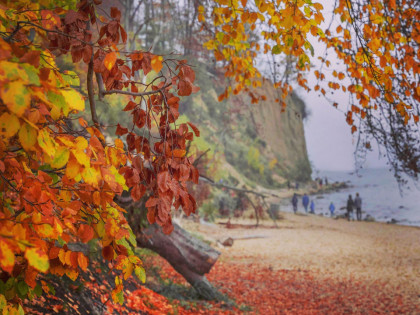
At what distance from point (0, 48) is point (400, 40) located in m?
5.12

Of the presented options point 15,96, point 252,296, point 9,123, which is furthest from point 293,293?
point 15,96

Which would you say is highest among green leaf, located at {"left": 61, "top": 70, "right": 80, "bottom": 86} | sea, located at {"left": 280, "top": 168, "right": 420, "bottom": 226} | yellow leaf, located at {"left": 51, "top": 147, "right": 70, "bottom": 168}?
green leaf, located at {"left": 61, "top": 70, "right": 80, "bottom": 86}

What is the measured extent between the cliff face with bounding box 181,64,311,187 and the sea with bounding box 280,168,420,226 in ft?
11.7

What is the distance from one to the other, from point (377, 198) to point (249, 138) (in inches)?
441

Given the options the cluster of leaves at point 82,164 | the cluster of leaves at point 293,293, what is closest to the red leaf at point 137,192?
the cluster of leaves at point 82,164

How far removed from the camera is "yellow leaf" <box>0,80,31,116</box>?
854 mm

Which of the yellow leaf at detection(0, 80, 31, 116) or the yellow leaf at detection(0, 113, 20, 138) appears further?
the yellow leaf at detection(0, 113, 20, 138)

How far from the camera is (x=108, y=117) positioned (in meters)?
11.8

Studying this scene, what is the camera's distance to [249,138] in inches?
1264

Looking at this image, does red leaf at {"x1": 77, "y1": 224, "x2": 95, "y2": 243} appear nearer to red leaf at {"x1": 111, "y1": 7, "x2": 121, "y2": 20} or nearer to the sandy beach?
red leaf at {"x1": 111, "y1": 7, "x2": 121, "y2": 20}

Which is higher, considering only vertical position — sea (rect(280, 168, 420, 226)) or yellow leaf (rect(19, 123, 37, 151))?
yellow leaf (rect(19, 123, 37, 151))

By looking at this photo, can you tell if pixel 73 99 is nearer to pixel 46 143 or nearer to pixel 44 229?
pixel 46 143

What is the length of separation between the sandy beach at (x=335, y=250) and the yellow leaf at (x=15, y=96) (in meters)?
7.72

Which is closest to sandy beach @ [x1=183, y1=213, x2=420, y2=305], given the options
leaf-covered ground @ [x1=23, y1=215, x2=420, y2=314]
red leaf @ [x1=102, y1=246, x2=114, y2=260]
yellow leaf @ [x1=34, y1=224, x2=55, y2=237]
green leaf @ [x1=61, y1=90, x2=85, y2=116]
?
leaf-covered ground @ [x1=23, y1=215, x2=420, y2=314]
